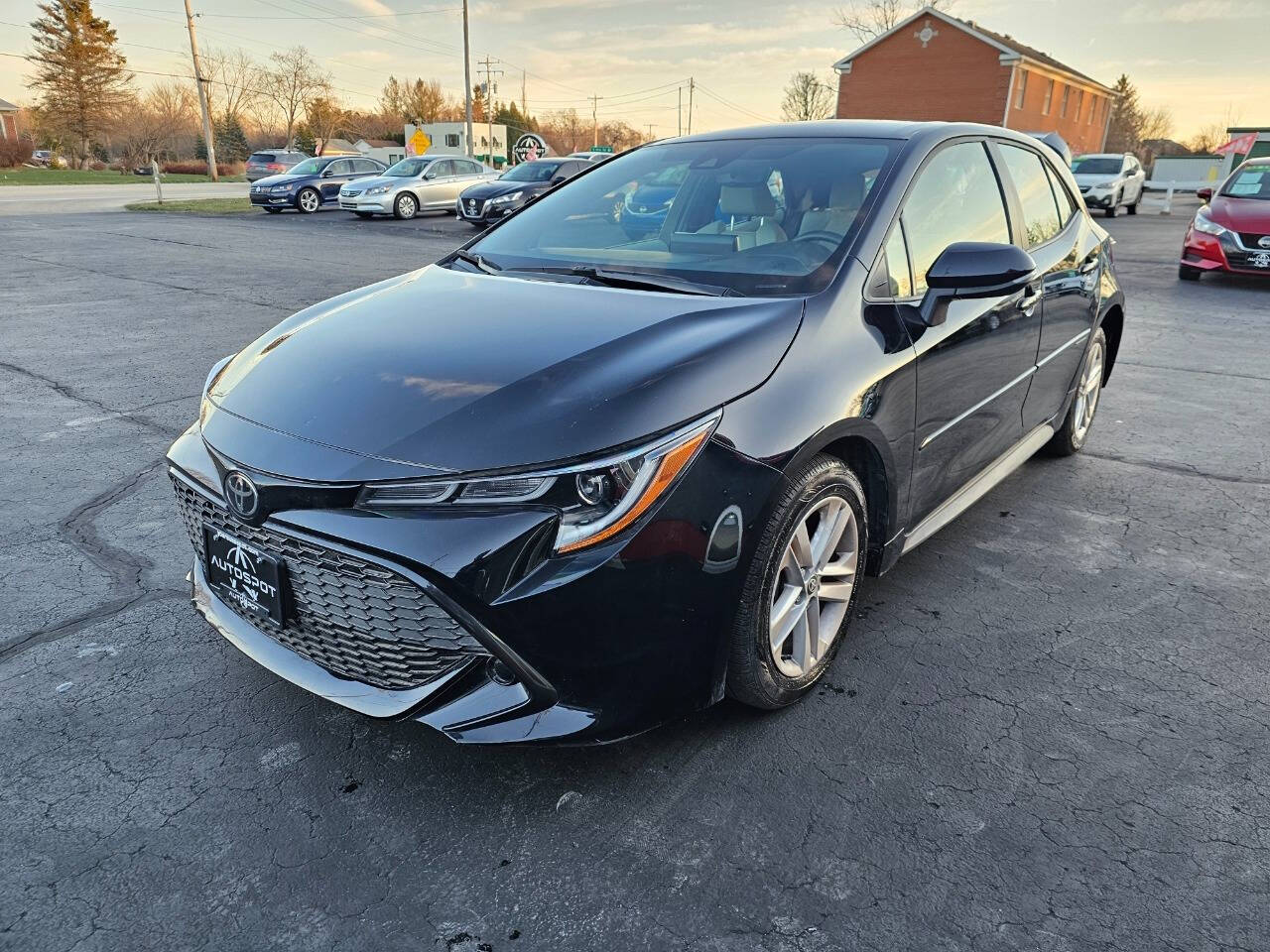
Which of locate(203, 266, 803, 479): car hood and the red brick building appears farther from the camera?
the red brick building

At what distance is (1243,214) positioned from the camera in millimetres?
10812

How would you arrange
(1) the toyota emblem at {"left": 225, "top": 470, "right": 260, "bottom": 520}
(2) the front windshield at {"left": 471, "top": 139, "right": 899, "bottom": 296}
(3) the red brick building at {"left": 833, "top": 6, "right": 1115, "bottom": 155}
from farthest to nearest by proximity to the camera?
(3) the red brick building at {"left": 833, "top": 6, "right": 1115, "bottom": 155} → (2) the front windshield at {"left": 471, "top": 139, "right": 899, "bottom": 296} → (1) the toyota emblem at {"left": 225, "top": 470, "right": 260, "bottom": 520}

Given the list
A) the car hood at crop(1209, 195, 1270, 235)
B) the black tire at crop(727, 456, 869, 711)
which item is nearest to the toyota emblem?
the black tire at crop(727, 456, 869, 711)

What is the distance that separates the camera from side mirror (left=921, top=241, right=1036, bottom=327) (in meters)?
2.68

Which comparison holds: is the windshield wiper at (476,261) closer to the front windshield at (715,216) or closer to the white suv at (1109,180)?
the front windshield at (715,216)

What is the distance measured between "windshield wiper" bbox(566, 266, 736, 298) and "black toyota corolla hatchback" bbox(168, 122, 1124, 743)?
1 cm

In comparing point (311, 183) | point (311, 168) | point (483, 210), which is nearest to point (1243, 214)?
point (483, 210)

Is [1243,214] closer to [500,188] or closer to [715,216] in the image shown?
[715,216]

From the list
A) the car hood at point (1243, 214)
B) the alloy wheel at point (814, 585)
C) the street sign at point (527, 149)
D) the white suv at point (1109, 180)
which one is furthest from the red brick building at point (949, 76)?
the alloy wheel at point (814, 585)

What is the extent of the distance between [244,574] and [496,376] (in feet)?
2.63

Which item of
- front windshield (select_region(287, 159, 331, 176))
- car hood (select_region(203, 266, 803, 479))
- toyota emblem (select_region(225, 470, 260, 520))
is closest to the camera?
car hood (select_region(203, 266, 803, 479))

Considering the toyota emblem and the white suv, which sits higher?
the white suv

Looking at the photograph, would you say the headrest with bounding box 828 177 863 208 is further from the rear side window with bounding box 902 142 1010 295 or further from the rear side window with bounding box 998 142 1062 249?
the rear side window with bounding box 998 142 1062 249

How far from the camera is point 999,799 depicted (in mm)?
2199
